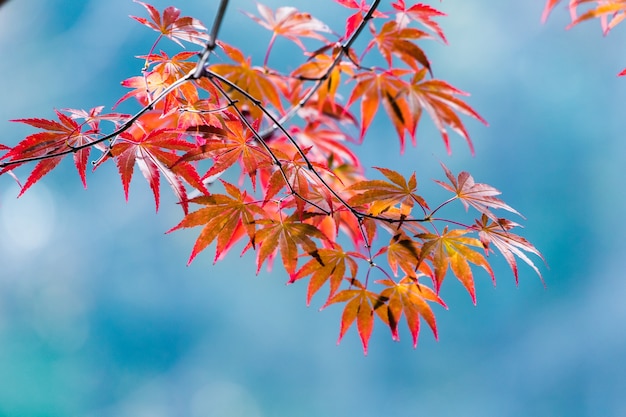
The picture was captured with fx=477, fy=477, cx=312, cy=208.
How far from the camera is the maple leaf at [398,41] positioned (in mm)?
1190

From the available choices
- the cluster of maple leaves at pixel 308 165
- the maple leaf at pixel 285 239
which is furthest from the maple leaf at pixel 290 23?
the maple leaf at pixel 285 239

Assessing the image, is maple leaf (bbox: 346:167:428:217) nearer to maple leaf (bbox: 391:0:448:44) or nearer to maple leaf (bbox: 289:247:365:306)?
maple leaf (bbox: 289:247:365:306)

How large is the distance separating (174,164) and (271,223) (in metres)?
0.27

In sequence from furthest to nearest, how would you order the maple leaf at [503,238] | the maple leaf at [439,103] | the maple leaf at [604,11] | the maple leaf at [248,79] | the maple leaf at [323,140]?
the maple leaf at [323,140] < the maple leaf at [248,79] < the maple leaf at [439,103] < the maple leaf at [503,238] < the maple leaf at [604,11]

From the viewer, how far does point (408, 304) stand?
49.7 inches

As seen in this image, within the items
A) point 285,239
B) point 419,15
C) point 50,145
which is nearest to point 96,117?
point 50,145

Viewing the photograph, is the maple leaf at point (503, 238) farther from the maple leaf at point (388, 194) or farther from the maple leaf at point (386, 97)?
the maple leaf at point (386, 97)

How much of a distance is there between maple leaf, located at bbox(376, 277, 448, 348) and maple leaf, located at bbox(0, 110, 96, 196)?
781 mm

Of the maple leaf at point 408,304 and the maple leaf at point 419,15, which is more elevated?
the maple leaf at point 419,15

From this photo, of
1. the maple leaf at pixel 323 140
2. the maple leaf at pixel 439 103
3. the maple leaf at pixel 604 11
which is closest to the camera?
the maple leaf at pixel 604 11

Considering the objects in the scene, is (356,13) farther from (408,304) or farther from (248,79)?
(408,304)

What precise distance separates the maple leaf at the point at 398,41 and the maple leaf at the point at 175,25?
1.44 ft

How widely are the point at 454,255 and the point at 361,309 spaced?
306 mm

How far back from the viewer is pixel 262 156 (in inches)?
43.5
